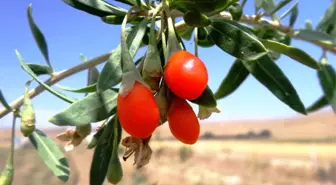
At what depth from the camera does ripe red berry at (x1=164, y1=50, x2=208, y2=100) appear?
0.55 m

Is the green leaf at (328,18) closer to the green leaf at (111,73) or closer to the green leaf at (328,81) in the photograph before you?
the green leaf at (328,81)

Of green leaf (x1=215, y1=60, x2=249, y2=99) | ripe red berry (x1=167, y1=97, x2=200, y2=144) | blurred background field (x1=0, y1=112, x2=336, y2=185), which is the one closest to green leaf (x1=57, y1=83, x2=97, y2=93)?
ripe red berry (x1=167, y1=97, x2=200, y2=144)

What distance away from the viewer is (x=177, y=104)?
62cm

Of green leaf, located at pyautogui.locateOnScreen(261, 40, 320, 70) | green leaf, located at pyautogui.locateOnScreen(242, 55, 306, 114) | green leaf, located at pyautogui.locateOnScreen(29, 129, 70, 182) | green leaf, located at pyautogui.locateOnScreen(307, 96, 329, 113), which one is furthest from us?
green leaf, located at pyautogui.locateOnScreen(307, 96, 329, 113)

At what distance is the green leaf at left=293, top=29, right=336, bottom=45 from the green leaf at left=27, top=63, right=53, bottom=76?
25.0 inches

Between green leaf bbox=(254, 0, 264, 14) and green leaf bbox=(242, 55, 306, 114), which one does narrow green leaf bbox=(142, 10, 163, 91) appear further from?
green leaf bbox=(254, 0, 264, 14)

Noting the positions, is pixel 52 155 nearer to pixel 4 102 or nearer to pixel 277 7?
pixel 4 102

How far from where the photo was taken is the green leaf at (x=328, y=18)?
1.23 m

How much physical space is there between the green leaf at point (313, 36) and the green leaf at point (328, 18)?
19 cm

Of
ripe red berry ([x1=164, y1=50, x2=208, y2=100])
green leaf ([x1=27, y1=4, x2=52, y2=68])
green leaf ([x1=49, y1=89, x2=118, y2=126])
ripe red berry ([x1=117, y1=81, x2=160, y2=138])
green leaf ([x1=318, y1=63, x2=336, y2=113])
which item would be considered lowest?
green leaf ([x1=318, y1=63, x2=336, y2=113])

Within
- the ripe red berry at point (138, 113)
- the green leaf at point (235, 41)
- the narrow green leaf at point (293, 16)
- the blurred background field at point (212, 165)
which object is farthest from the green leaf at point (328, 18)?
the blurred background field at point (212, 165)

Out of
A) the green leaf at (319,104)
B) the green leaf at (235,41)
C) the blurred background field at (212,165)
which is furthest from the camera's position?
the blurred background field at (212,165)

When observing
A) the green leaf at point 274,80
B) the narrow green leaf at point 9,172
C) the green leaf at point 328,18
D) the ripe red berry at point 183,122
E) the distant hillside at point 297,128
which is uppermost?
the ripe red berry at point 183,122

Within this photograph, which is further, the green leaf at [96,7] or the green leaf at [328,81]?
the green leaf at [328,81]
